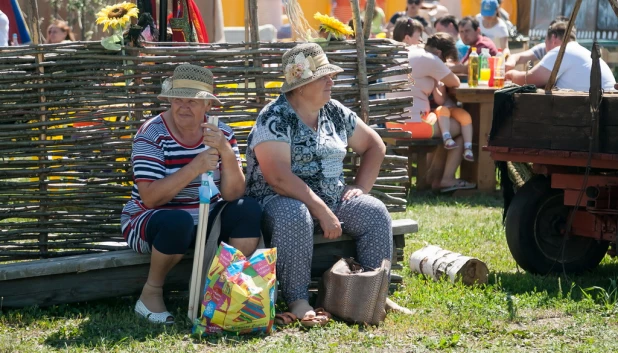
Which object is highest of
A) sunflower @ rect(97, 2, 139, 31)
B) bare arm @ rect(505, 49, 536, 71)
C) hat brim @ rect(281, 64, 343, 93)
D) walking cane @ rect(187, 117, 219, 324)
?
sunflower @ rect(97, 2, 139, 31)

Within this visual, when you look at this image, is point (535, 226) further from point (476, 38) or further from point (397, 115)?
point (476, 38)

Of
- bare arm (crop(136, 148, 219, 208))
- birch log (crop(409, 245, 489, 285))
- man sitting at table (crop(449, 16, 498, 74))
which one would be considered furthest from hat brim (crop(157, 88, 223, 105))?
man sitting at table (crop(449, 16, 498, 74))

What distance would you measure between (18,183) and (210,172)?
4.15 feet

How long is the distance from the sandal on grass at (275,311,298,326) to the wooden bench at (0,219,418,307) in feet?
2.10

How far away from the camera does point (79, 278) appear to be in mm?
5102

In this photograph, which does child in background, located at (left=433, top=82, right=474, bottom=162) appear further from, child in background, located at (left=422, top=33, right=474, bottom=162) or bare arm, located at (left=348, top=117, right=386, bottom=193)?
bare arm, located at (left=348, top=117, right=386, bottom=193)

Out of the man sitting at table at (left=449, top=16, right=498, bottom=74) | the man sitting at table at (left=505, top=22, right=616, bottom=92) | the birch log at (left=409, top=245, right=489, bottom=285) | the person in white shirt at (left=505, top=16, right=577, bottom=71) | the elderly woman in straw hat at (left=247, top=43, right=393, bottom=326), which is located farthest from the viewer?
the man sitting at table at (left=449, top=16, right=498, bottom=74)

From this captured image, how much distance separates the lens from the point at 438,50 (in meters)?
9.73

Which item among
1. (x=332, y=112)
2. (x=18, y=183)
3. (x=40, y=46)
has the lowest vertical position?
(x=18, y=183)

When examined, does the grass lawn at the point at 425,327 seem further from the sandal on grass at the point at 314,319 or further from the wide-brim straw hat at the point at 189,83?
the wide-brim straw hat at the point at 189,83

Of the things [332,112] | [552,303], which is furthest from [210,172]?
[552,303]

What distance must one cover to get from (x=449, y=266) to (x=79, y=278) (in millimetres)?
2202

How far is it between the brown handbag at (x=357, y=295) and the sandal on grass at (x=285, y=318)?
217mm

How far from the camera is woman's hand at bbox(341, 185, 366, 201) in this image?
17.4 feet
